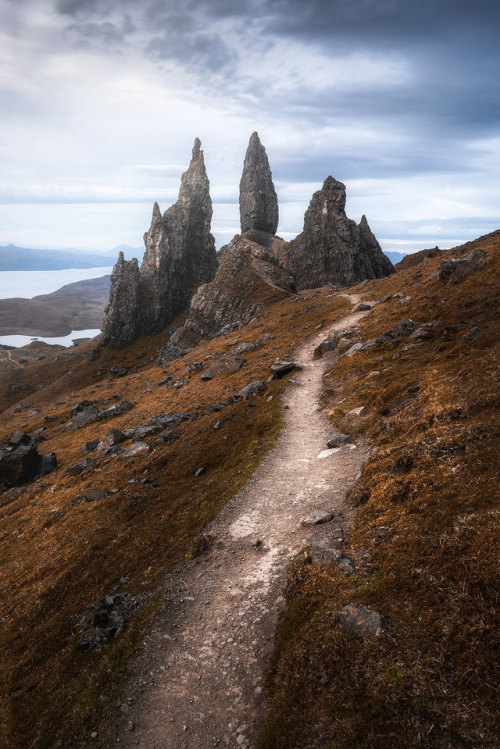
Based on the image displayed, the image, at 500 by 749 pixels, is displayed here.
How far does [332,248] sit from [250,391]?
380 feet

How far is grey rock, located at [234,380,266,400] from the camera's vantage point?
146 feet

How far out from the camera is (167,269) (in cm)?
17750

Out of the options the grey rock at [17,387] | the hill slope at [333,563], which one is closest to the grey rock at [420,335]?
the hill slope at [333,563]

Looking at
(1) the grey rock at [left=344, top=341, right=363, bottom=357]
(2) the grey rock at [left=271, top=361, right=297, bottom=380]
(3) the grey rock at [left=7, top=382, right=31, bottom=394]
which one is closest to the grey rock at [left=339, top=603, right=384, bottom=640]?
(2) the grey rock at [left=271, top=361, right=297, bottom=380]

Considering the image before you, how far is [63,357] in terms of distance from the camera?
186 m

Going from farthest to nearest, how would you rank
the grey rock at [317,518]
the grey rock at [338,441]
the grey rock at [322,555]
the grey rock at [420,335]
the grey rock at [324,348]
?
1. the grey rock at [324,348]
2. the grey rock at [420,335]
3. the grey rock at [338,441]
4. the grey rock at [317,518]
5. the grey rock at [322,555]

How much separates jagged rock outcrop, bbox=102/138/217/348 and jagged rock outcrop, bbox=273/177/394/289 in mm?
57270

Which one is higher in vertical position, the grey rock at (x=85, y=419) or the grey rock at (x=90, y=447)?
the grey rock at (x=90, y=447)

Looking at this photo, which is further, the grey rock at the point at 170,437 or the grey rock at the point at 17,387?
the grey rock at the point at 17,387

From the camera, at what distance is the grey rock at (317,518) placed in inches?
731

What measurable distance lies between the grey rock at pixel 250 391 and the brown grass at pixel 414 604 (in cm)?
2318

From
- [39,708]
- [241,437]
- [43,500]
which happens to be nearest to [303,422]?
[241,437]

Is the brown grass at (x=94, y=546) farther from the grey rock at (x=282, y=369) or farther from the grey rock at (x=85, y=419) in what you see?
the grey rock at (x=85, y=419)

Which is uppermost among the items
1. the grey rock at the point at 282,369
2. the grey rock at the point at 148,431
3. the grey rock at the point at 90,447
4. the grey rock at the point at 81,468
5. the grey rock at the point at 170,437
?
the grey rock at the point at 282,369
